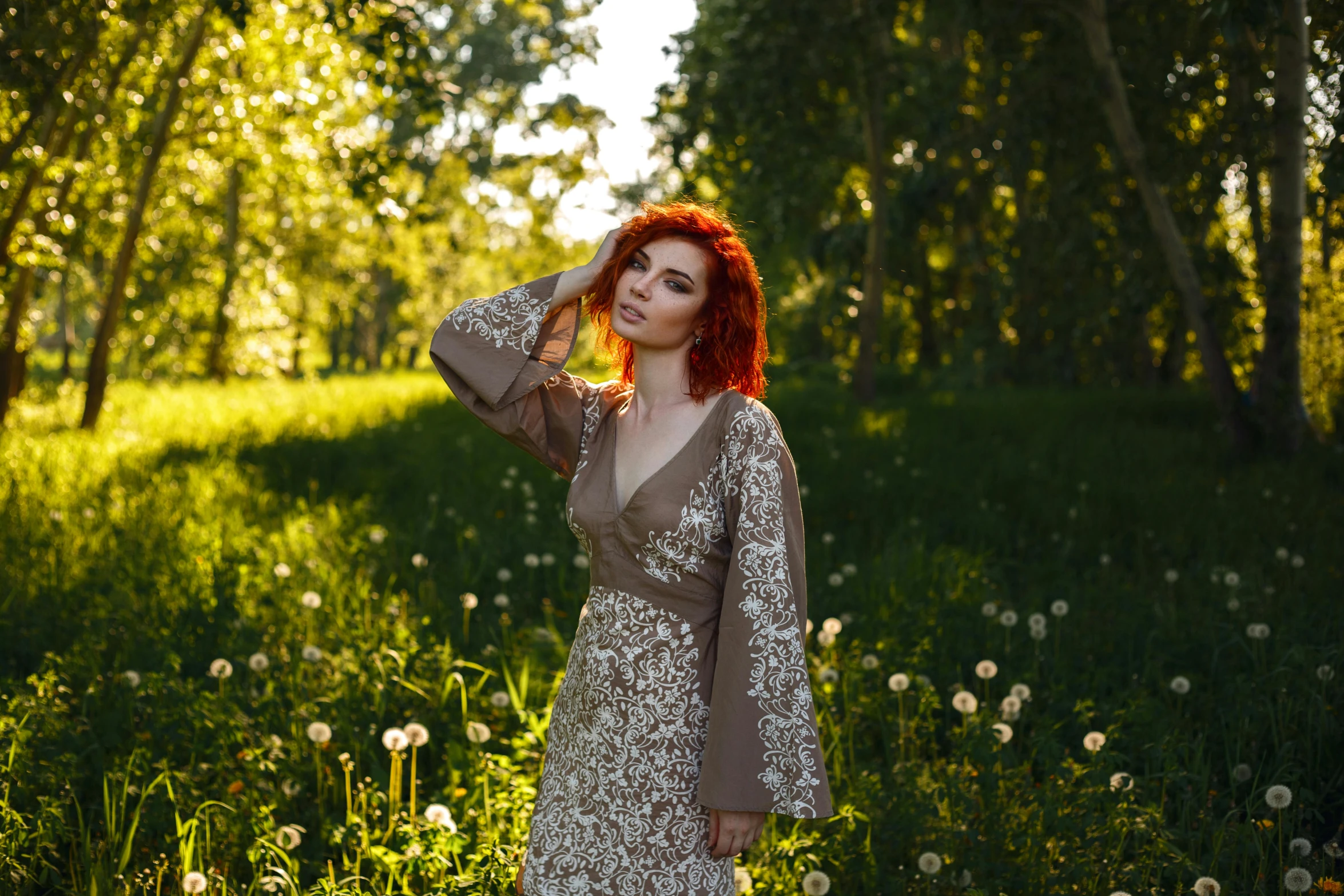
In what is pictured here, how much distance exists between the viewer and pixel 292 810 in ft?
10.4

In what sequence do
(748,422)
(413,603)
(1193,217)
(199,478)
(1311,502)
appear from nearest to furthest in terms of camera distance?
(748,422) < (413,603) < (1311,502) < (199,478) < (1193,217)

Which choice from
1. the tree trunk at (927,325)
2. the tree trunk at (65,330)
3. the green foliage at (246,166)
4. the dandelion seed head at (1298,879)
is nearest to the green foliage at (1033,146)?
the green foliage at (246,166)

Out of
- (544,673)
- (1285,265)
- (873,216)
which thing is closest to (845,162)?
(873,216)

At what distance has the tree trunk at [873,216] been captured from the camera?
11.0m

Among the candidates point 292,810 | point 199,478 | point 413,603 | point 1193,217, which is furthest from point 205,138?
point 1193,217

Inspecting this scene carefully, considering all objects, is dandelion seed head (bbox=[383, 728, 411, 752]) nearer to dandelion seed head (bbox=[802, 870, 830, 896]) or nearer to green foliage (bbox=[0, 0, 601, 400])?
dandelion seed head (bbox=[802, 870, 830, 896])

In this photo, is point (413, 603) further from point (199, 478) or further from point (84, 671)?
point (199, 478)

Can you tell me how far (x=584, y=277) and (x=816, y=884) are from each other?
1633 millimetres

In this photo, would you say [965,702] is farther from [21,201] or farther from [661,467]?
[21,201]

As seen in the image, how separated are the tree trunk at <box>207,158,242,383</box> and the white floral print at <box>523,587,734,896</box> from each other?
1529 centimetres

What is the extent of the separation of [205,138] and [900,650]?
32.5ft

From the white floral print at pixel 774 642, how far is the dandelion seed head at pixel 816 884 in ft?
2.51

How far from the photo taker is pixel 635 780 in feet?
6.64

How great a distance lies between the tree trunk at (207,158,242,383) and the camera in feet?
53.1
